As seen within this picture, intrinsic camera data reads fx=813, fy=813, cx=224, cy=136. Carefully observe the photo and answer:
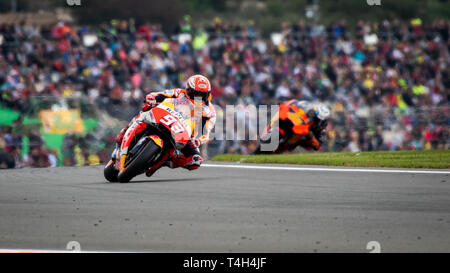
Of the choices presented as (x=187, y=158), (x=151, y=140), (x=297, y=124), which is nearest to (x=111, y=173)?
(x=187, y=158)

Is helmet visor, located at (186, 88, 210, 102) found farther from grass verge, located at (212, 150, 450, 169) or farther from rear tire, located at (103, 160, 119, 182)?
grass verge, located at (212, 150, 450, 169)

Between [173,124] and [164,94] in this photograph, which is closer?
[173,124]

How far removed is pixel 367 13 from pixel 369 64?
1376 cm

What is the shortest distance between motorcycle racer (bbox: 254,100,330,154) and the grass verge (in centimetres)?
68

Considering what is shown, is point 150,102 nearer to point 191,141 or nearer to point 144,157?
point 191,141

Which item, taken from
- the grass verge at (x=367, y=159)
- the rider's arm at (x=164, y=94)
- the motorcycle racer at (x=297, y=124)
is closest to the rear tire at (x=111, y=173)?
the rider's arm at (x=164, y=94)

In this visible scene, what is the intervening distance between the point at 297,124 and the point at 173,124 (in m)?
5.96

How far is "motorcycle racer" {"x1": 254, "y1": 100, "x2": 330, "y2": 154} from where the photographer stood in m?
15.8

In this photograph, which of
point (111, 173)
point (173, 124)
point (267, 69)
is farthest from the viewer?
point (267, 69)

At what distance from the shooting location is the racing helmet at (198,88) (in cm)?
1119

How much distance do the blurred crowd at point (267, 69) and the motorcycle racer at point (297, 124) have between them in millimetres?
1685

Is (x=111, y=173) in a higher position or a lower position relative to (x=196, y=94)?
lower

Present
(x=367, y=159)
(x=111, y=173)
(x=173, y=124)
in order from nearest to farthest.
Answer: (x=173, y=124)
(x=111, y=173)
(x=367, y=159)

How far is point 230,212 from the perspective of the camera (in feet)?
26.0
